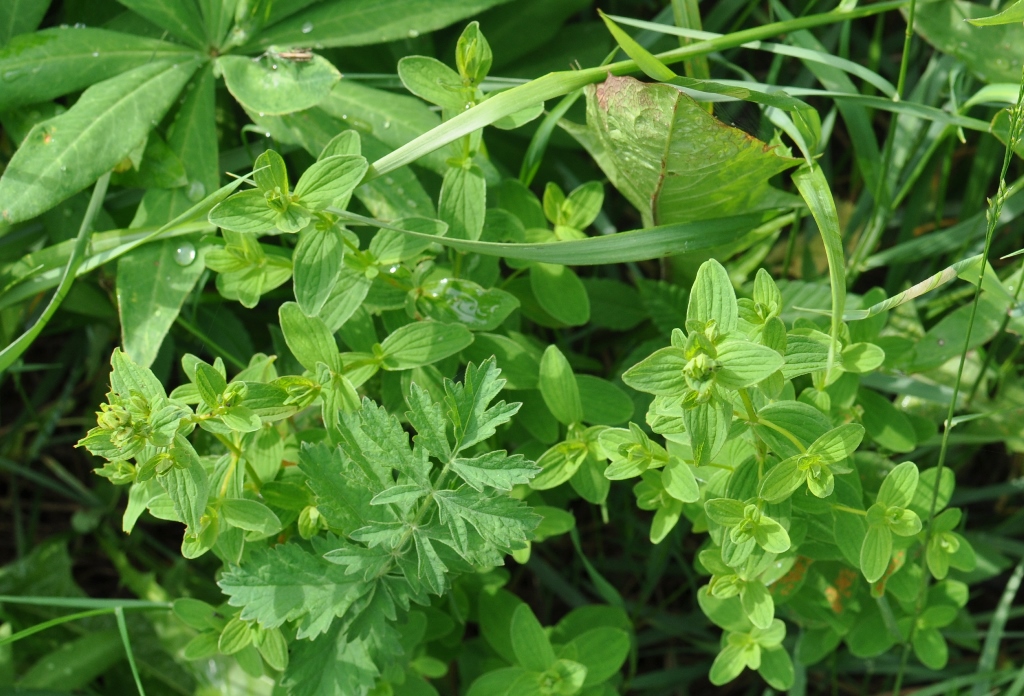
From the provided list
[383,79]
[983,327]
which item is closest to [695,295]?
[983,327]

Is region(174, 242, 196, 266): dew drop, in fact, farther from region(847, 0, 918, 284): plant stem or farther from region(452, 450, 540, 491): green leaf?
region(847, 0, 918, 284): plant stem

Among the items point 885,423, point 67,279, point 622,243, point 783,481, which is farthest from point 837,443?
point 67,279

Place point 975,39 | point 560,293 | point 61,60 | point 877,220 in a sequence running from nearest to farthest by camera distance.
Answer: point 560,293, point 61,60, point 975,39, point 877,220

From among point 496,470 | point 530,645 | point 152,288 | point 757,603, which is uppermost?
point 152,288

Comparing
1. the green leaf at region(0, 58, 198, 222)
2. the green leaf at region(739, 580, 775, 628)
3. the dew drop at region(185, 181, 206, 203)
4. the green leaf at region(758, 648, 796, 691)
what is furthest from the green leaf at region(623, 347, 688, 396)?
the green leaf at region(0, 58, 198, 222)

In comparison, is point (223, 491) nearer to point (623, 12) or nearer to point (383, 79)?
point (383, 79)

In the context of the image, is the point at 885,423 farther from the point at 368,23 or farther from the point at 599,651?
the point at 368,23

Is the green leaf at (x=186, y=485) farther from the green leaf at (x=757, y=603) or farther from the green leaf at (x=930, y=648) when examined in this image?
the green leaf at (x=930, y=648)
